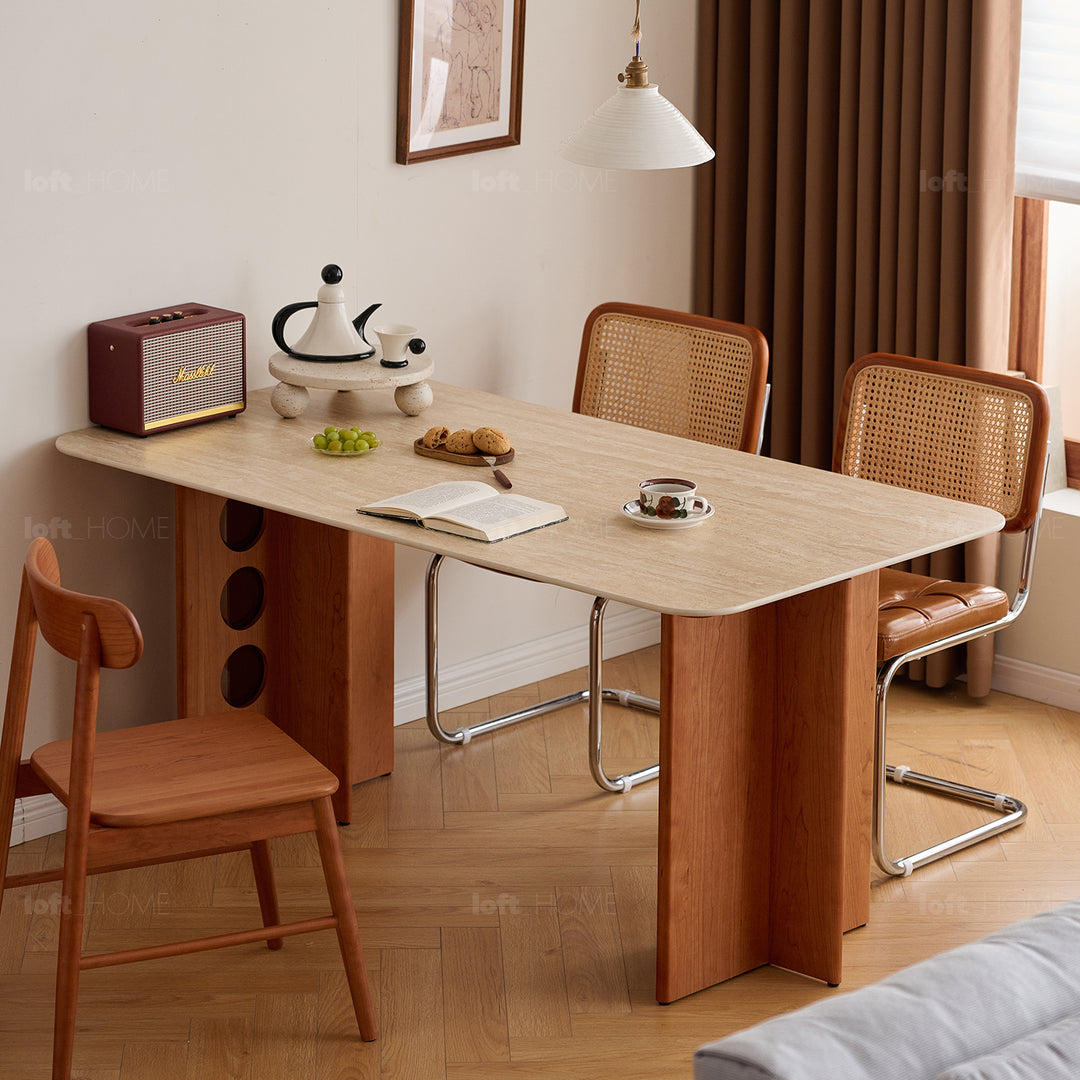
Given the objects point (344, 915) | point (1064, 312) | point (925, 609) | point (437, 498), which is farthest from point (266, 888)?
point (1064, 312)

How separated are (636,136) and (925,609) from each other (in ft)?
3.35

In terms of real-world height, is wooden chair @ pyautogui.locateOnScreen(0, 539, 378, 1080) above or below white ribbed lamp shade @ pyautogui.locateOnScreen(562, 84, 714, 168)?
below

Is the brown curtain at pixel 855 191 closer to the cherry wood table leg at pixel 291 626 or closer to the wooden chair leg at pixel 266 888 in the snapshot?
the cherry wood table leg at pixel 291 626

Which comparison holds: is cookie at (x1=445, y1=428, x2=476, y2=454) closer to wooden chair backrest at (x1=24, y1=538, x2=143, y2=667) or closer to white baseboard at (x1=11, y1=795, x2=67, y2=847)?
wooden chair backrest at (x1=24, y1=538, x2=143, y2=667)

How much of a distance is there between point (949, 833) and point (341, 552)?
51.9 inches

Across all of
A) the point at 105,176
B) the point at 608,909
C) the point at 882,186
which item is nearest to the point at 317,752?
the point at 608,909

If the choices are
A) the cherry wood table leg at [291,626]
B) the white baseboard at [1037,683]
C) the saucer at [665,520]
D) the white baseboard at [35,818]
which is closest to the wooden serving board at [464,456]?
the cherry wood table leg at [291,626]

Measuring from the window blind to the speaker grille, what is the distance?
1.82 meters

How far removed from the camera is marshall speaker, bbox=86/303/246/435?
9.82ft

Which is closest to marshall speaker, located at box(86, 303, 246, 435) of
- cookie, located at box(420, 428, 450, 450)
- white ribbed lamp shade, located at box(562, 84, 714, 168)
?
cookie, located at box(420, 428, 450, 450)

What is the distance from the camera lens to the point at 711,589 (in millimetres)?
2402

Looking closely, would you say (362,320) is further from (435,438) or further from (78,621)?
(78,621)

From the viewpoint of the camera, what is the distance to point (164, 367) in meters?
3.02

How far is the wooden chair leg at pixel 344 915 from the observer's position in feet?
7.95
